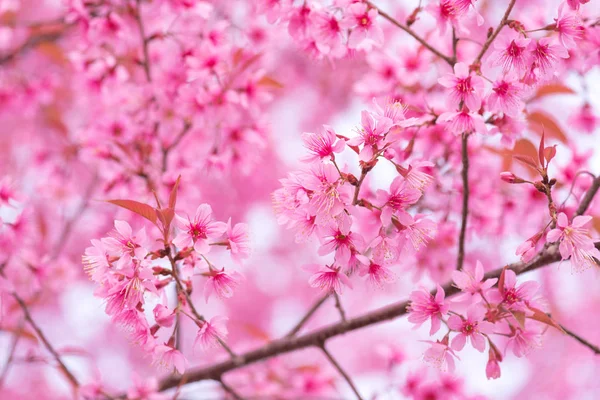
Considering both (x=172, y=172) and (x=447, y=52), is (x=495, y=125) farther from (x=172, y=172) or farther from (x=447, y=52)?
(x=172, y=172)

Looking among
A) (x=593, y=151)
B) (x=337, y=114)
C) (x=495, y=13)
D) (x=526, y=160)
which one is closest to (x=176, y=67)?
(x=526, y=160)

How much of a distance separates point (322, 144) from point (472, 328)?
1.40ft

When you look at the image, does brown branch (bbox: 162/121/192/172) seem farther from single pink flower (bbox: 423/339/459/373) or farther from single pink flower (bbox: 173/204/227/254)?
single pink flower (bbox: 423/339/459/373)

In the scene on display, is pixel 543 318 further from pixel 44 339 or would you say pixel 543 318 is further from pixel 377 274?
pixel 44 339

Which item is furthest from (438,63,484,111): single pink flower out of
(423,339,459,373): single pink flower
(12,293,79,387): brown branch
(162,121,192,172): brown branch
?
(12,293,79,387): brown branch

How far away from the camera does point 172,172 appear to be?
1.75 m

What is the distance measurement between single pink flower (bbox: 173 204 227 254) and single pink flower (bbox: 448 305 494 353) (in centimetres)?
46

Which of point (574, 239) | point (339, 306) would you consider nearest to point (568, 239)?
point (574, 239)

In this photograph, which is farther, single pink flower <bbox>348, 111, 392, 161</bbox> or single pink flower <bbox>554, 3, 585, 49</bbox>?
single pink flower <bbox>554, 3, 585, 49</bbox>

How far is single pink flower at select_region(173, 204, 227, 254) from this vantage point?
1.10 meters

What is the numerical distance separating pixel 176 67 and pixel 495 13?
1557 mm

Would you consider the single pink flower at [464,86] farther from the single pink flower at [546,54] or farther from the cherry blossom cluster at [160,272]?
the cherry blossom cluster at [160,272]

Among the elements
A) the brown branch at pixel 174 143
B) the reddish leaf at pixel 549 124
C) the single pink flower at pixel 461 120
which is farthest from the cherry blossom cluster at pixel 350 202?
the brown branch at pixel 174 143

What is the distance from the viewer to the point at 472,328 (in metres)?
1.09
